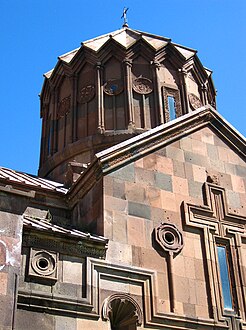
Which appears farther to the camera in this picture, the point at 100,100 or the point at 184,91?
the point at 184,91

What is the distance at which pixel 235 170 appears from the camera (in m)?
14.3

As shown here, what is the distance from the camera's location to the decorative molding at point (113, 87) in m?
18.8

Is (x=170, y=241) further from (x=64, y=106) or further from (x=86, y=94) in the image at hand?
(x=64, y=106)

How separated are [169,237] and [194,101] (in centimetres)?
880

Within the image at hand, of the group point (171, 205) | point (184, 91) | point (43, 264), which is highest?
point (184, 91)

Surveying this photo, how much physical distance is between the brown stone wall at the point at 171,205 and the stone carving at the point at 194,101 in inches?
201

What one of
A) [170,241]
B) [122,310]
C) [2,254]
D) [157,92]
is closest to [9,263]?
[2,254]

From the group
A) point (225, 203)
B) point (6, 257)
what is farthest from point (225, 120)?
point (6, 257)

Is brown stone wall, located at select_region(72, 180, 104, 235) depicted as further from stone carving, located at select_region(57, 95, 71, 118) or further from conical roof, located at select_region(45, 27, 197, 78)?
conical roof, located at select_region(45, 27, 197, 78)

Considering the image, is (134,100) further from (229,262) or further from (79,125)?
(229,262)

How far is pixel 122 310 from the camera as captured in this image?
10.6 metres

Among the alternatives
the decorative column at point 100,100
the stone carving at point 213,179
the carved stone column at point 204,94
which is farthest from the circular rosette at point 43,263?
the carved stone column at point 204,94

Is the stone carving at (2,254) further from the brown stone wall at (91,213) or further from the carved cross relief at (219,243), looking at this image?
the carved cross relief at (219,243)

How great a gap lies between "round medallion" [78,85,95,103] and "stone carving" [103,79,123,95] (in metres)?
0.48
